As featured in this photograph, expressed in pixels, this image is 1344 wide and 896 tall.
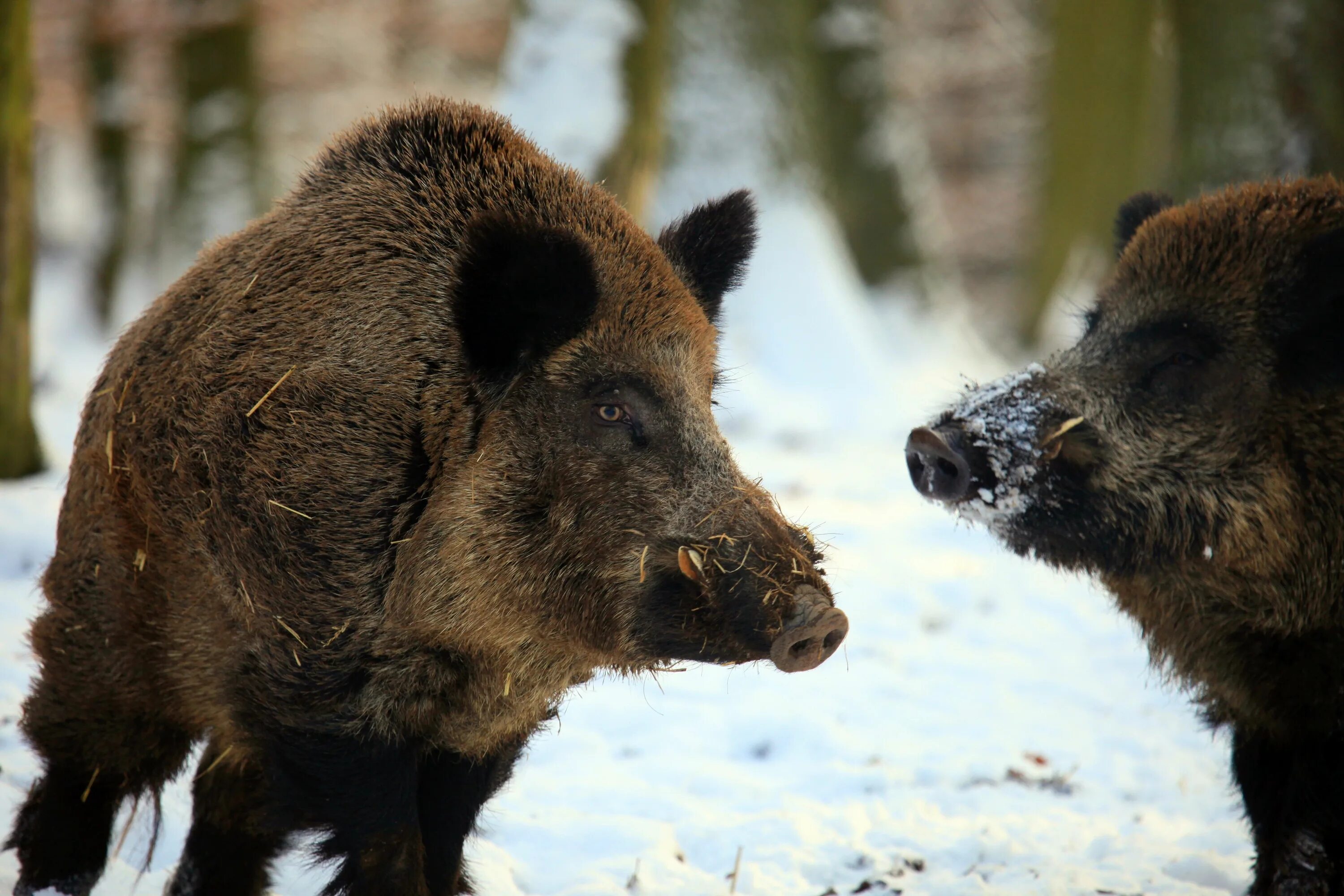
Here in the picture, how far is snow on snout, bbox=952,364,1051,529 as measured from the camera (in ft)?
12.0

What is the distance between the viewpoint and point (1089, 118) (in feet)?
49.9

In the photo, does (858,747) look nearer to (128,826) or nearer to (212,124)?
(128,826)

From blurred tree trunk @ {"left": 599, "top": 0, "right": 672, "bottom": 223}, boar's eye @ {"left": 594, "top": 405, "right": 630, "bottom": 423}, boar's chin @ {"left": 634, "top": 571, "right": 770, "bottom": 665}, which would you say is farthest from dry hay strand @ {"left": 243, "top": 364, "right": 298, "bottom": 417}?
blurred tree trunk @ {"left": 599, "top": 0, "right": 672, "bottom": 223}

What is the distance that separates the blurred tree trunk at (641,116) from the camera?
7.98 m

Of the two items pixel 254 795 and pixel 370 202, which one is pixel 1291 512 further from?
pixel 254 795

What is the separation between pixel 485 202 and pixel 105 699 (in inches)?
70.0

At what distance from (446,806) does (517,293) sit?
54.3 inches

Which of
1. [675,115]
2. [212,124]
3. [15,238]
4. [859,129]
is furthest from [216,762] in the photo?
[859,129]

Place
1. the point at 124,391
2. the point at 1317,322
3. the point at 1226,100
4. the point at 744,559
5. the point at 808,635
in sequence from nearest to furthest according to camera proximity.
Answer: the point at 808,635, the point at 744,559, the point at 124,391, the point at 1317,322, the point at 1226,100

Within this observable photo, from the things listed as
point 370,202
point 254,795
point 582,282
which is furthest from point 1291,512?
point 254,795

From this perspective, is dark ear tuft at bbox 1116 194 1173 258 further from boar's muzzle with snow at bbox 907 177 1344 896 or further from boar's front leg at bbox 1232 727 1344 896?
boar's front leg at bbox 1232 727 1344 896

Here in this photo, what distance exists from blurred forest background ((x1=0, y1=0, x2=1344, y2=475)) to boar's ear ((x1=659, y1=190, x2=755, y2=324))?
3.46ft

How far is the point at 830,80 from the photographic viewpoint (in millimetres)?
12656

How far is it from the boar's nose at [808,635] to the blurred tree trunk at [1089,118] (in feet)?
41.3
